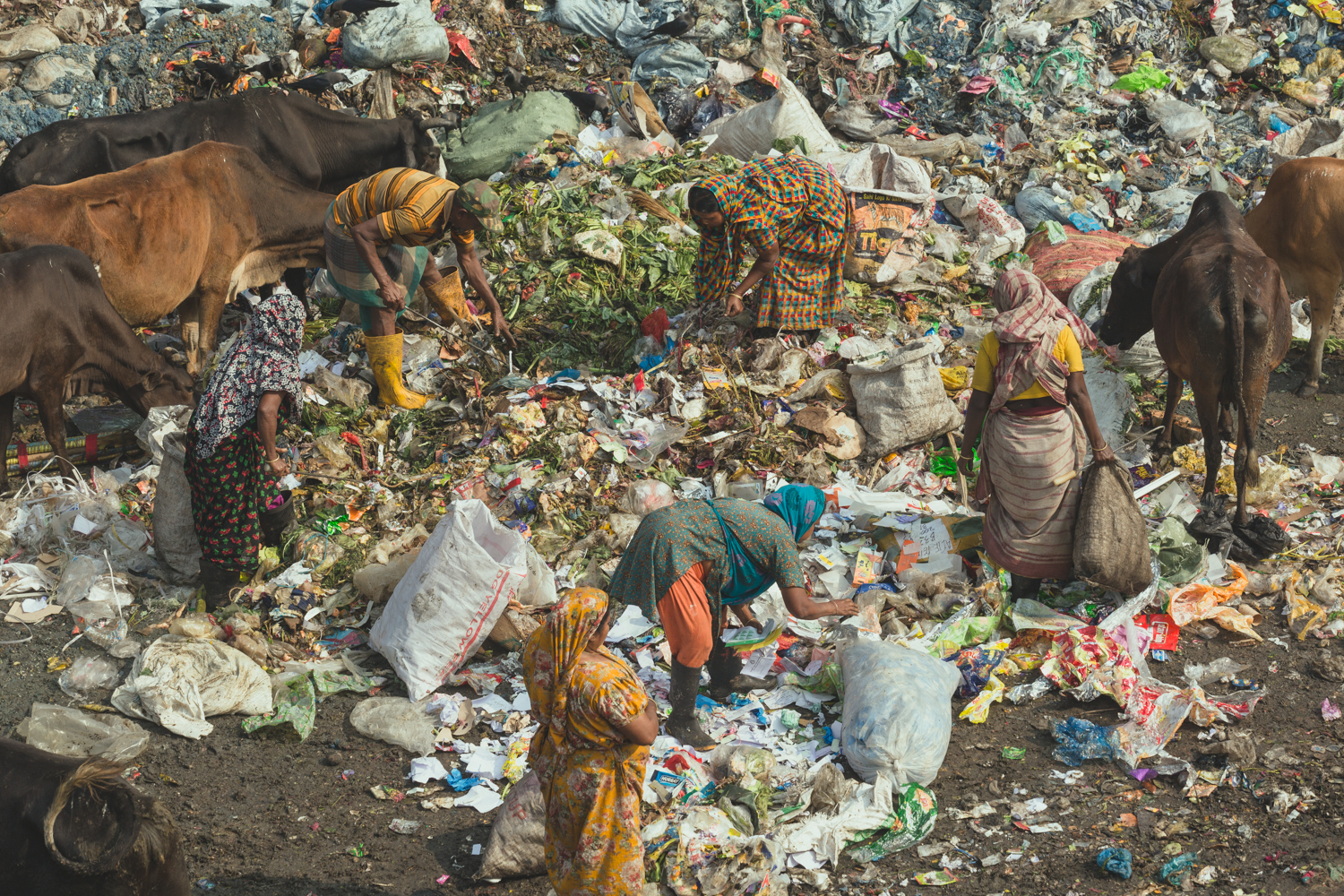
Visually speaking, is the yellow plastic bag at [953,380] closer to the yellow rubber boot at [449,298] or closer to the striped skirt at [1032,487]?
the striped skirt at [1032,487]

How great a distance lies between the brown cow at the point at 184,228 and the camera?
24.0ft

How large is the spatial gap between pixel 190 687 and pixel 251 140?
6213mm

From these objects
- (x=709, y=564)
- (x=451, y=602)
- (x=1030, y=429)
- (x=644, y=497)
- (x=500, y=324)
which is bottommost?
(x=644, y=497)

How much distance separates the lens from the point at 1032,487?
4.88 m

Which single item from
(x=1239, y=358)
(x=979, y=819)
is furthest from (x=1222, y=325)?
(x=979, y=819)

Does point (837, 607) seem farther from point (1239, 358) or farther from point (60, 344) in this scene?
point (60, 344)

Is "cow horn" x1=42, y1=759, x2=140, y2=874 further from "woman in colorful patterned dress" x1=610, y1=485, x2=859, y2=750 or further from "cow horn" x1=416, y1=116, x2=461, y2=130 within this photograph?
"cow horn" x1=416, y1=116, x2=461, y2=130

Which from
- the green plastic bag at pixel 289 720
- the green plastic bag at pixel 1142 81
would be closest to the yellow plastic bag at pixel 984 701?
the green plastic bag at pixel 289 720

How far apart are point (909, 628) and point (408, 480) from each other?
2951 mm

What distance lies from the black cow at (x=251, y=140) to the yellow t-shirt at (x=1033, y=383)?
20.0ft

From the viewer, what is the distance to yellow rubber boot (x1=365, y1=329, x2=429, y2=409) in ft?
22.2

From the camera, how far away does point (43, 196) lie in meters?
7.27

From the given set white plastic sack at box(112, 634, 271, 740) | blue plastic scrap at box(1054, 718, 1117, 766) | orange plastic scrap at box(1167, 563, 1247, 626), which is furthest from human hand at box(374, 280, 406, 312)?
orange plastic scrap at box(1167, 563, 1247, 626)

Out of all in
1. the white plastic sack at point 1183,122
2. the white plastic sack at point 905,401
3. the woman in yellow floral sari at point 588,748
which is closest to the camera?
the woman in yellow floral sari at point 588,748
